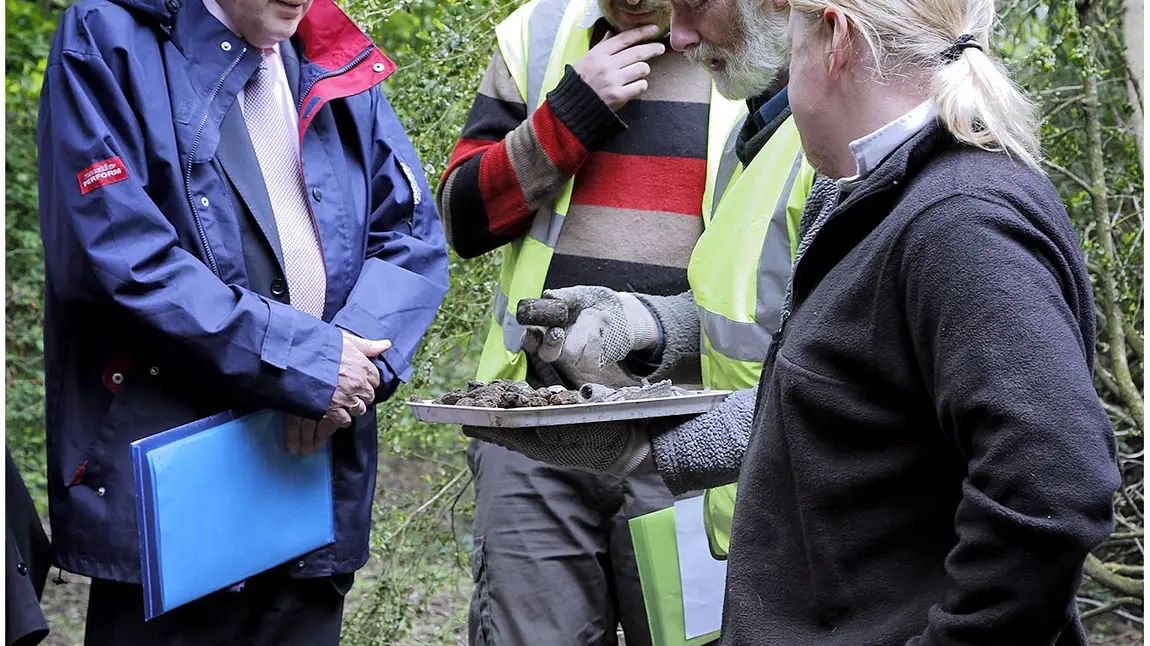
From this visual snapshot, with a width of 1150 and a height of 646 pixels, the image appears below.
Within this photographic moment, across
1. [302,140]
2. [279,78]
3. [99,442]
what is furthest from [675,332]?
[99,442]

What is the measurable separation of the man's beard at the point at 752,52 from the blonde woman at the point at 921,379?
72cm

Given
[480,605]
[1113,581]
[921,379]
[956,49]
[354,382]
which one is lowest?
[1113,581]

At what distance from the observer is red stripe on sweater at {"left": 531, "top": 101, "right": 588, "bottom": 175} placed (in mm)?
2891

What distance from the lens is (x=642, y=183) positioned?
9.77ft

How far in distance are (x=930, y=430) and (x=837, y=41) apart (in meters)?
0.47

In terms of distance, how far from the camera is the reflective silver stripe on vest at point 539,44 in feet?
10.2

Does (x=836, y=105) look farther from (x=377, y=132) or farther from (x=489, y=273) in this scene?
(x=489, y=273)

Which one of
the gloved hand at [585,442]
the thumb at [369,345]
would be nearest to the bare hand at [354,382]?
the thumb at [369,345]

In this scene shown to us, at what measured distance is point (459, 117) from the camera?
13.4ft

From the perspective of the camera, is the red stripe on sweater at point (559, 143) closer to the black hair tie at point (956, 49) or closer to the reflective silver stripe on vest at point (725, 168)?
the reflective silver stripe on vest at point (725, 168)

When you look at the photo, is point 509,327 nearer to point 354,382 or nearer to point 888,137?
point 354,382

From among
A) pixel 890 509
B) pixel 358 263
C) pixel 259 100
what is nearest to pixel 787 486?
pixel 890 509

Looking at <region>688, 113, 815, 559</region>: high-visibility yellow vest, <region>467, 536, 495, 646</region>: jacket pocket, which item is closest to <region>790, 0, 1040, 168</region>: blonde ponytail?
<region>688, 113, 815, 559</region>: high-visibility yellow vest

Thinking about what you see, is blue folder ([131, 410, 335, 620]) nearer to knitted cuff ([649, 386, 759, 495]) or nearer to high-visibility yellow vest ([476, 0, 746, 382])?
high-visibility yellow vest ([476, 0, 746, 382])
